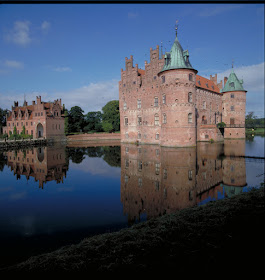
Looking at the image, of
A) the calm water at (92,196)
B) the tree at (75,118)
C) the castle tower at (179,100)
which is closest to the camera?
the calm water at (92,196)

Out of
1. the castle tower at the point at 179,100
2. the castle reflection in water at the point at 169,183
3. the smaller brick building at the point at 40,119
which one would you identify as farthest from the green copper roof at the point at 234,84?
the smaller brick building at the point at 40,119

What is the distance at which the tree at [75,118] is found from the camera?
5592 cm

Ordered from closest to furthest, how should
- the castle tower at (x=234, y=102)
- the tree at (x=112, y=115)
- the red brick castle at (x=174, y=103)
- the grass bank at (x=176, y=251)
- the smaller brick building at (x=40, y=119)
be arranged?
1. the grass bank at (x=176, y=251)
2. the red brick castle at (x=174, y=103)
3. the castle tower at (x=234, y=102)
4. the smaller brick building at (x=40, y=119)
5. the tree at (x=112, y=115)

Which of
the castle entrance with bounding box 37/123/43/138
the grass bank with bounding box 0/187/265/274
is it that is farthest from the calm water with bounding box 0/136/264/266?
the castle entrance with bounding box 37/123/43/138

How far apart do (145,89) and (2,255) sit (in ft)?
91.9

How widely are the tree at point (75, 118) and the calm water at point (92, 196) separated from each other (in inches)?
1632

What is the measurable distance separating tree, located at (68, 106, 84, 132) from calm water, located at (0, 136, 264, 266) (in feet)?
136

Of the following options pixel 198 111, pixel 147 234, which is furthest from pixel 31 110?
pixel 147 234

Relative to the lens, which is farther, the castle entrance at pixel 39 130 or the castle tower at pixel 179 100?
the castle entrance at pixel 39 130

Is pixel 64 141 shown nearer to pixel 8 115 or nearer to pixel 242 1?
pixel 8 115

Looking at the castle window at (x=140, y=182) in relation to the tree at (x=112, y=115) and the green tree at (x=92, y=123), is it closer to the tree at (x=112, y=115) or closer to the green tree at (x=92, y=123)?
the tree at (x=112, y=115)

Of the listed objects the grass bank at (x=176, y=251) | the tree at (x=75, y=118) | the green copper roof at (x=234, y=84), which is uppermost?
the green copper roof at (x=234, y=84)

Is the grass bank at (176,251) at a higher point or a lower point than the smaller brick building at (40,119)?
lower

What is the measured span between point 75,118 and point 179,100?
37672 mm
